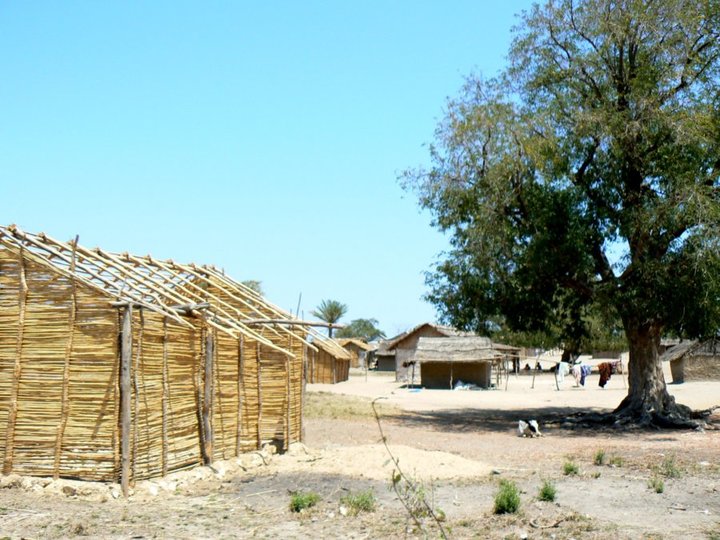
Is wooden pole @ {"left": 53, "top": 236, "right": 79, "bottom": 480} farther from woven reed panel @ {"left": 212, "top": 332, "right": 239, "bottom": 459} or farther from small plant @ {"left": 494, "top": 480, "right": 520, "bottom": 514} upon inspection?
small plant @ {"left": 494, "top": 480, "right": 520, "bottom": 514}

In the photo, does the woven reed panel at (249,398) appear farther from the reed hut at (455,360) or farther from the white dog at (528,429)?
the reed hut at (455,360)

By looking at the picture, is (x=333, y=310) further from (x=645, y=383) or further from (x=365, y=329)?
(x=645, y=383)

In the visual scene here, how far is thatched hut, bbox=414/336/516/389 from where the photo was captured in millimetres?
42906

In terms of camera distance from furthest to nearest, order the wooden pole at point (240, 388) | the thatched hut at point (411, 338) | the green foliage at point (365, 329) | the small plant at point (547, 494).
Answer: the green foliage at point (365, 329) < the thatched hut at point (411, 338) < the wooden pole at point (240, 388) < the small plant at point (547, 494)

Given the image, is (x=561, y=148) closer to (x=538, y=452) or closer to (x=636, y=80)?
(x=636, y=80)

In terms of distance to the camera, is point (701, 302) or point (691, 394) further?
point (691, 394)

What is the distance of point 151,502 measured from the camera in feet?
34.3

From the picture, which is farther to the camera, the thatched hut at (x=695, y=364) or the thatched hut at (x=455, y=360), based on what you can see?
the thatched hut at (x=695, y=364)

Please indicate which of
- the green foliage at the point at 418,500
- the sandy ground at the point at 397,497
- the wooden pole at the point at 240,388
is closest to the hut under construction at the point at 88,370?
the sandy ground at the point at 397,497

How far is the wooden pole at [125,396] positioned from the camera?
10.7m

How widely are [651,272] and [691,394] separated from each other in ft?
58.3

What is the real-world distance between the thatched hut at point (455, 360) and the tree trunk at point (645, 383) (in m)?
19.1

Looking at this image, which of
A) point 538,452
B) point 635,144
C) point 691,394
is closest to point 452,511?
point 538,452

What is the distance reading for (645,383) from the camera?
22.8 m
